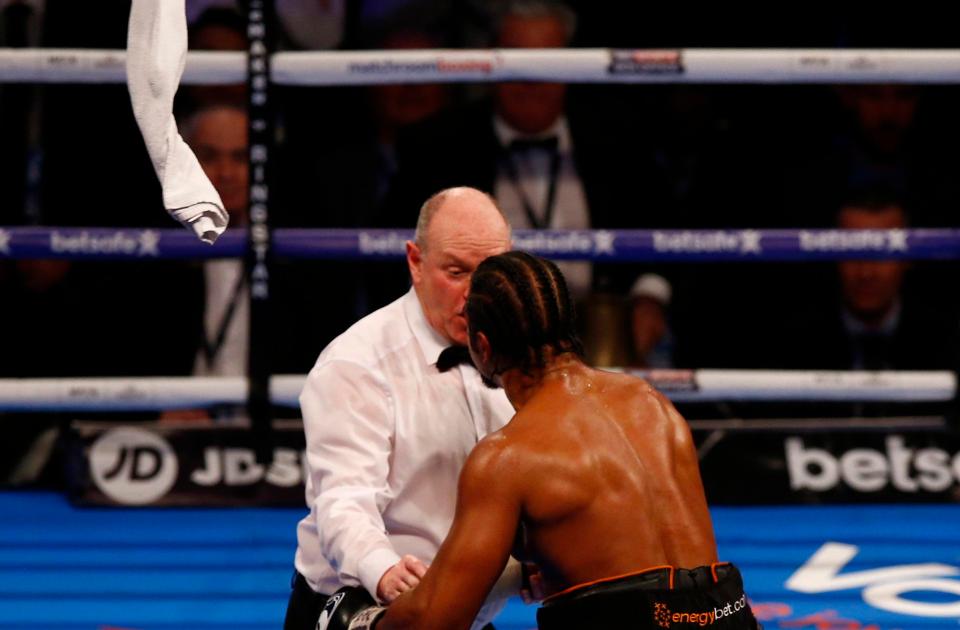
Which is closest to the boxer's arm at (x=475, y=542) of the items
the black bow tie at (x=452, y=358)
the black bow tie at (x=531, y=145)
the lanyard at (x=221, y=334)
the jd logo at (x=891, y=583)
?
the black bow tie at (x=452, y=358)

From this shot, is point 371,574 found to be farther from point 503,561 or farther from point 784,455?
point 784,455

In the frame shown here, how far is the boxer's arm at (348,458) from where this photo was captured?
92.2 inches

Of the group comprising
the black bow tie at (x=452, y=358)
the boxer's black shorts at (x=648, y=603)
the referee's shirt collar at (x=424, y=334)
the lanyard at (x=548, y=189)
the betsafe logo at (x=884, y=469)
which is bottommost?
the boxer's black shorts at (x=648, y=603)

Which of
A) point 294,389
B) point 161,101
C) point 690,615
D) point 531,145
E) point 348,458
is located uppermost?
point 531,145

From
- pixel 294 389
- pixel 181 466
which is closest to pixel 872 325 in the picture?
pixel 294 389

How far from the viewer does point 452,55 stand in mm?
3893

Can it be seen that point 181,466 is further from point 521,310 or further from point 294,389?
point 521,310

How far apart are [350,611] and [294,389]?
1.67m

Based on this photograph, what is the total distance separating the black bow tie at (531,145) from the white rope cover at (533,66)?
653 millimetres

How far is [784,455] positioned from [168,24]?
2579mm

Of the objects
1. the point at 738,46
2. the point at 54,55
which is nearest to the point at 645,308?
the point at 738,46

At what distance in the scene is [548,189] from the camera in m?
4.53

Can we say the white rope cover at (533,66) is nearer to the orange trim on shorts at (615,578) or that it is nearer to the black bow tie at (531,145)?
the black bow tie at (531,145)

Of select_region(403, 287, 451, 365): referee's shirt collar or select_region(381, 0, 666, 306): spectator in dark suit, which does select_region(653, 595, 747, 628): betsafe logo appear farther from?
select_region(381, 0, 666, 306): spectator in dark suit
